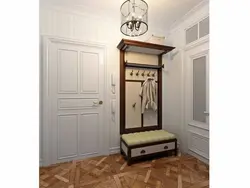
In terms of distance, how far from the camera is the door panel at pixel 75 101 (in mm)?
2457

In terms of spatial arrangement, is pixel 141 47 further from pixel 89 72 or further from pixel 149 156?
pixel 149 156

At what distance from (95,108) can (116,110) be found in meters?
0.42

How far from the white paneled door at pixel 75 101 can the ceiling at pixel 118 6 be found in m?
0.62

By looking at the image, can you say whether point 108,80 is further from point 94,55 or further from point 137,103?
point 137,103

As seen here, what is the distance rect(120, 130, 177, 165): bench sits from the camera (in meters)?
2.39

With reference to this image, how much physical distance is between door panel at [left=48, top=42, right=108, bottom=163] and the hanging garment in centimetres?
85

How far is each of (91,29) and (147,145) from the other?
2336 millimetres

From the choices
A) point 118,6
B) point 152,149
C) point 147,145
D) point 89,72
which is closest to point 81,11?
point 118,6

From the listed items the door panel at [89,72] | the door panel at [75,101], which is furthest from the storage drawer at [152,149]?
the door panel at [89,72]

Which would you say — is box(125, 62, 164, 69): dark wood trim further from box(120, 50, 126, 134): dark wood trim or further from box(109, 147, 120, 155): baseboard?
box(109, 147, 120, 155): baseboard

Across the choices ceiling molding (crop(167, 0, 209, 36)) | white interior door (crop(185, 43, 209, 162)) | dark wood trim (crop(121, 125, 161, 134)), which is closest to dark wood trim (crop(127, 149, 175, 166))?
white interior door (crop(185, 43, 209, 162))

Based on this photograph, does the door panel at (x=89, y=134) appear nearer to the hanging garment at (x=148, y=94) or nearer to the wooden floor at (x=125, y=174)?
the wooden floor at (x=125, y=174)

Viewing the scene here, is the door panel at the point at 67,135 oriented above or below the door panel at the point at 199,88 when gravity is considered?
below
